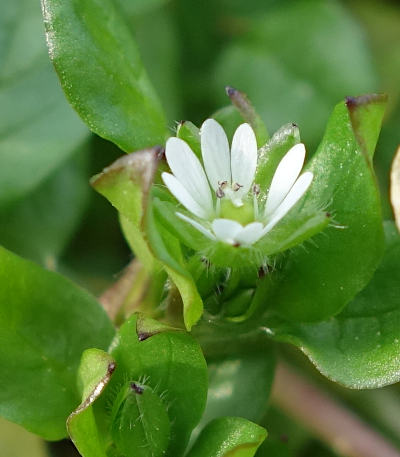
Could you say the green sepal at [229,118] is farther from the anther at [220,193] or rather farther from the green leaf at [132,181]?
the green leaf at [132,181]

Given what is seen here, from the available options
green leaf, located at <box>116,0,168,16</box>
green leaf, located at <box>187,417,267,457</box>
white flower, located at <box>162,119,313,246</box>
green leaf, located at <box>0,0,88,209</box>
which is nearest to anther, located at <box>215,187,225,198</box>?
white flower, located at <box>162,119,313,246</box>

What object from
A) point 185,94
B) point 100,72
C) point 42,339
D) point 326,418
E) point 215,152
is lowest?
point 326,418

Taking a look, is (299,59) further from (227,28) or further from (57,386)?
(57,386)

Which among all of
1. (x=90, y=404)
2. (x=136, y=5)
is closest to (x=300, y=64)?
(x=136, y=5)

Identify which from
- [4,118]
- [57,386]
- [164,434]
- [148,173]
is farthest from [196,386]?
[4,118]

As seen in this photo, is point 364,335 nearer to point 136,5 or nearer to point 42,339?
point 42,339

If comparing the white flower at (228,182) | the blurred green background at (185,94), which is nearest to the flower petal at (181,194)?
the white flower at (228,182)
